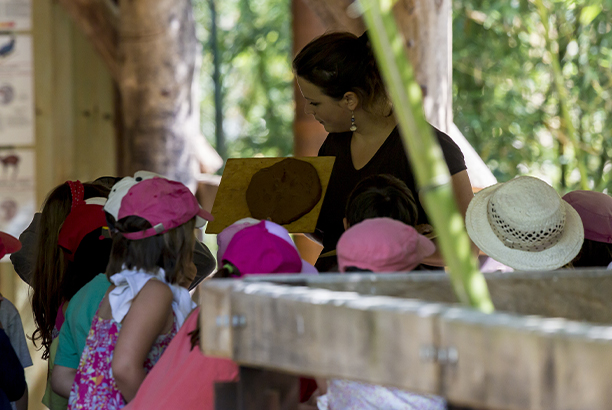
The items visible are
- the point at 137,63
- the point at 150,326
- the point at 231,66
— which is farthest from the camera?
the point at 231,66

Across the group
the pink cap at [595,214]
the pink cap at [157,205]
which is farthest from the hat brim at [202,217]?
the pink cap at [595,214]

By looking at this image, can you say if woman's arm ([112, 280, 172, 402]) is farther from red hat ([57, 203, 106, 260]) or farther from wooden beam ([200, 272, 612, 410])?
wooden beam ([200, 272, 612, 410])

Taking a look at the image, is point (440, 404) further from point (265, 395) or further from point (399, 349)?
point (399, 349)

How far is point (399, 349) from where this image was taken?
87cm

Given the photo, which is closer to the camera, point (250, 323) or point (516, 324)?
point (516, 324)

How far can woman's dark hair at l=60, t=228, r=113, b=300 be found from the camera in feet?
7.04

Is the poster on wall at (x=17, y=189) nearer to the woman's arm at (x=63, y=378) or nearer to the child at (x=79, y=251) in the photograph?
the child at (x=79, y=251)

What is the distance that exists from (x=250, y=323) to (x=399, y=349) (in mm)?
225

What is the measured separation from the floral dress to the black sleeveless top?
2.19ft

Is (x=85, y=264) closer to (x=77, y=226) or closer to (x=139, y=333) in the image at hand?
(x=77, y=226)

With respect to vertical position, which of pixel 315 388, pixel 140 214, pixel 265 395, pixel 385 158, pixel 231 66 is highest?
pixel 231 66

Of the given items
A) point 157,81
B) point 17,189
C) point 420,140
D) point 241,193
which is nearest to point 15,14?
point 17,189

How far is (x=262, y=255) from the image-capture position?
1.53 meters

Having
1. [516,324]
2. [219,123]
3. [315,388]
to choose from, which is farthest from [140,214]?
[219,123]
